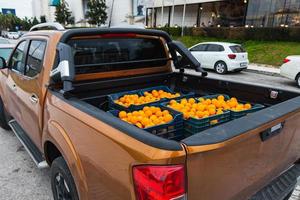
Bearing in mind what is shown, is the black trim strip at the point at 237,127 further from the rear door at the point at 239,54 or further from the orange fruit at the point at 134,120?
the rear door at the point at 239,54

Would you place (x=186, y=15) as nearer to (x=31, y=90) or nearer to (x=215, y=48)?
(x=215, y=48)

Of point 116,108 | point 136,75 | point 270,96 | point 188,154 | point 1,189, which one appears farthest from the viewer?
point 136,75

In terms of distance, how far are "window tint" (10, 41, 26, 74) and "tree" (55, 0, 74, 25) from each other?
169 ft

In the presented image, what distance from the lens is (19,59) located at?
147 inches

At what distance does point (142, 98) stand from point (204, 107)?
0.76 metres

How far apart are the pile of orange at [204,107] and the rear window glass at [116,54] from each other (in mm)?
924

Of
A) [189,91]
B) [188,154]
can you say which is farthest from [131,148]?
[189,91]

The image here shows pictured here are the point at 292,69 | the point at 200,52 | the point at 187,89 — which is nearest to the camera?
the point at 187,89

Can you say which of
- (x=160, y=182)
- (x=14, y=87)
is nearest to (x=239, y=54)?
(x=14, y=87)

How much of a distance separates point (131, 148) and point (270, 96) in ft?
6.99

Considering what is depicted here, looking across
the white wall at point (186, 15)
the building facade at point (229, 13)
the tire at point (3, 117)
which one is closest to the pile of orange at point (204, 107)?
the tire at point (3, 117)

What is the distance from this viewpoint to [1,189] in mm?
3260

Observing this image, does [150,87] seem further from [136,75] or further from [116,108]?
[116,108]

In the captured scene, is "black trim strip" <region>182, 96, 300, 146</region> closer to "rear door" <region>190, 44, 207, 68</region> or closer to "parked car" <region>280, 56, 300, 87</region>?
"parked car" <region>280, 56, 300, 87</region>
